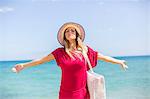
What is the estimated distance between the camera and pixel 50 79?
363 cm

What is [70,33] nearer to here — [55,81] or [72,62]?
[72,62]

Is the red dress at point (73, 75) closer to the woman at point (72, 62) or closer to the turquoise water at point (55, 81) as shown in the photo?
the woman at point (72, 62)

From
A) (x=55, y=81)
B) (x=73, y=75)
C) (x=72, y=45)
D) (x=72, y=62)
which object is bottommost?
(x=55, y=81)

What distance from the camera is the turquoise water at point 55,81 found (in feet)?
11.7

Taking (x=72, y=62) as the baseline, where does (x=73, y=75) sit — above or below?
below

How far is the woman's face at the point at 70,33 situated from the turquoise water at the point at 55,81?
622 mm

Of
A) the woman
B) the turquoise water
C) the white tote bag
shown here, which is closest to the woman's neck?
the woman

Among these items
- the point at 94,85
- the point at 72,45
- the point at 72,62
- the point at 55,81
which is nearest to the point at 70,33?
the point at 72,45

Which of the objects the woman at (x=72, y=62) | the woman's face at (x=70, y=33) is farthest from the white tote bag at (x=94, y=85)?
the woman's face at (x=70, y=33)

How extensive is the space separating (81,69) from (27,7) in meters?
0.92

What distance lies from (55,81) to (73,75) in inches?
26.5

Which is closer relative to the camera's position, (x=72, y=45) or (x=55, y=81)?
(x=72, y=45)

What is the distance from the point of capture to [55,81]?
11.8 ft

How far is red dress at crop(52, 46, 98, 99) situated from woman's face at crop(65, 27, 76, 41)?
0.11 metres
